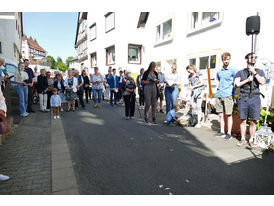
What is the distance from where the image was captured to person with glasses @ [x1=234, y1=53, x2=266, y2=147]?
3886 mm

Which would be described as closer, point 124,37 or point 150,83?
point 150,83

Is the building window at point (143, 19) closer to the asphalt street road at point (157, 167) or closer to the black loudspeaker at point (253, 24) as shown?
the black loudspeaker at point (253, 24)

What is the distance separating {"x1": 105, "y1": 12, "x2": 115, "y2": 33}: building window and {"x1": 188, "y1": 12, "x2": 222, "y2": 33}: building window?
8.43 meters

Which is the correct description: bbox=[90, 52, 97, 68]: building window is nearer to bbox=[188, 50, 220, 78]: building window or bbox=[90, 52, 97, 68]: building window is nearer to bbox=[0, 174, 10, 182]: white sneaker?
bbox=[188, 50, 220, 78]: building window

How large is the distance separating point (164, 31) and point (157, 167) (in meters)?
11.6

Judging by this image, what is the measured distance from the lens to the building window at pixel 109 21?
16.4 metres

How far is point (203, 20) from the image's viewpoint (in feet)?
31.0

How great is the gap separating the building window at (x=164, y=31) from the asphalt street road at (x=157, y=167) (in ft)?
30.2

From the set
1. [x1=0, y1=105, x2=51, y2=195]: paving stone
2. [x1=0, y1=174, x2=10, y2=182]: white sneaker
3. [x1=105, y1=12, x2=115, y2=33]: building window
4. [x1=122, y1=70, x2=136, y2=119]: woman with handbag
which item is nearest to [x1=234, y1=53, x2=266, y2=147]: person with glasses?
[x1=122, y1=70, x2=136, y2=119]: woman with handbag

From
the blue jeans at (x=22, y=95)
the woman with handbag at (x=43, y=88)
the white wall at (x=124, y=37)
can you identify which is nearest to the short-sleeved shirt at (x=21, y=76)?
the blue jeans at (x=22, y=95)

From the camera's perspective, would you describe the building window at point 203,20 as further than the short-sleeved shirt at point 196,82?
Yes

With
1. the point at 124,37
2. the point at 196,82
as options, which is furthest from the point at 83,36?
the point at 196,82

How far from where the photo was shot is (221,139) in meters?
4.64

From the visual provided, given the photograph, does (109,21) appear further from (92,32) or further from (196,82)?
(196,82)
